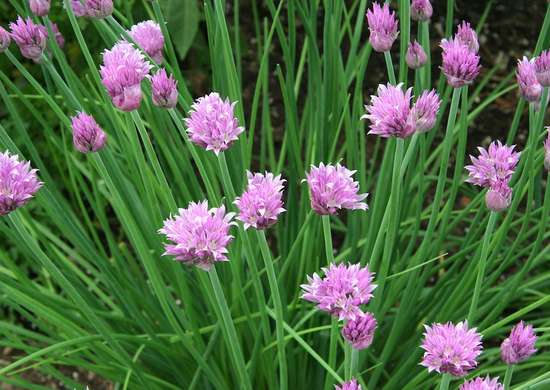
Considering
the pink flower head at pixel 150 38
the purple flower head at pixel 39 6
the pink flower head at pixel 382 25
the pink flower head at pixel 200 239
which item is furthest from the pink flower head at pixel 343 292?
the purple flower head at pixel 39 6

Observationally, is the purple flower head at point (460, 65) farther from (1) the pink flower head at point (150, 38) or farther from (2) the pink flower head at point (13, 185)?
(2) the pink flower head at point (13, 185)

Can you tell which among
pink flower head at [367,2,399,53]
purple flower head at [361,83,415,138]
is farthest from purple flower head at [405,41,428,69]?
purple flower head at [361,83,415,138]

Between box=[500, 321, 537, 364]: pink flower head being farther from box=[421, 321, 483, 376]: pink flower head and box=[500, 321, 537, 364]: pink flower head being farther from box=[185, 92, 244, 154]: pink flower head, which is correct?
box=[185, 92, 244, 154]: pink flower head

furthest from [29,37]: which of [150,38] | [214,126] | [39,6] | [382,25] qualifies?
[382,25]

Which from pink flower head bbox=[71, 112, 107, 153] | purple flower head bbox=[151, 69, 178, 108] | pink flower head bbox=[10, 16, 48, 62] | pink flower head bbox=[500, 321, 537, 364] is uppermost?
pink flower head bbox=[10, 16, 48, 62]

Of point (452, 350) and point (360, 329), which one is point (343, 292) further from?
point (452, 350)
